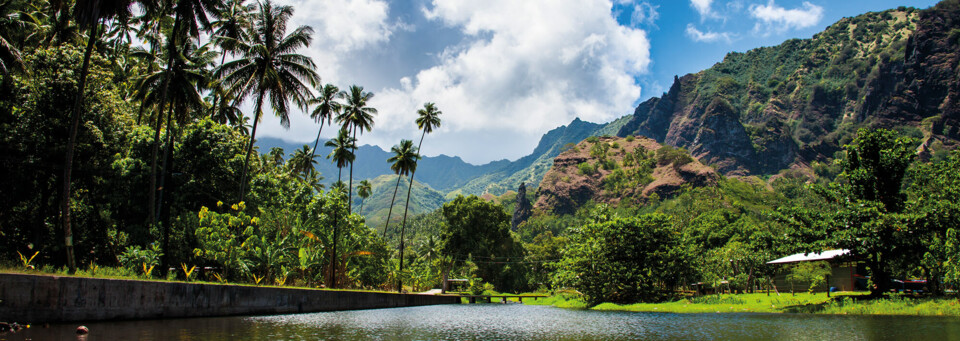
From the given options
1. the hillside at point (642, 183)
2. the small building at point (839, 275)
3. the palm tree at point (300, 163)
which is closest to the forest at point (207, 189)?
the small building at point (839, 275)

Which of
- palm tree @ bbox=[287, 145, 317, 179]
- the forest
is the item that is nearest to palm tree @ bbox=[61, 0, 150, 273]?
the forest

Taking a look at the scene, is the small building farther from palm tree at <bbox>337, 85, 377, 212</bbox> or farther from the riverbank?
palm tree at <bbox>337, 85, 377, 212</bbox>

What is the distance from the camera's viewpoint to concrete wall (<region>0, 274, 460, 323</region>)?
14352 mm

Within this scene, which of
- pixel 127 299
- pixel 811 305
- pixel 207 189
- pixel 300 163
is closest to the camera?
pixel 127 299

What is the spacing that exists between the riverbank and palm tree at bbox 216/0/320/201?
27.4 metres

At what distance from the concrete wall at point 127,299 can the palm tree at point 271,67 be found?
9359 millimetres

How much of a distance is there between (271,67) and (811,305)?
35037 millimetres

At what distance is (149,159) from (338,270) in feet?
56.1

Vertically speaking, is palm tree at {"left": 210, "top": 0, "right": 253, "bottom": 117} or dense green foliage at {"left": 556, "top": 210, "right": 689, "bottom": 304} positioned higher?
palm tree at {"left": 210, "top": 0, "right": 253, "bottom": 117}

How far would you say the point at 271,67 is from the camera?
32125mm

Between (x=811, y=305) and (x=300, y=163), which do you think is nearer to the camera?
(x=811, y=305)

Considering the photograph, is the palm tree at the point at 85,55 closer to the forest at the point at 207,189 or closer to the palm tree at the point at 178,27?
the forest at the point at 207,189

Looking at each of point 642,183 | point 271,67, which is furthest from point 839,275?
point 642,183

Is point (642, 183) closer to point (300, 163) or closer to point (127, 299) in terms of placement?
point (300, 163)
